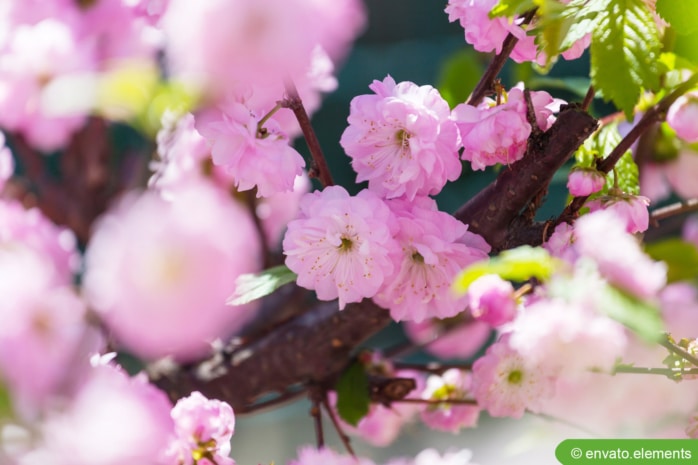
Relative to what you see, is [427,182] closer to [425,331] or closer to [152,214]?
[152,214]

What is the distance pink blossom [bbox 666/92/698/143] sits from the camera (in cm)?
39

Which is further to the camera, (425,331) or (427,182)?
(425,331)

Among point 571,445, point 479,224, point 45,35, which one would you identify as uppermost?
point 45,35

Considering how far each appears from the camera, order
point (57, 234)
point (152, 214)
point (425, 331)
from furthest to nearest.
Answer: point (425, 331), point (57, 234), point (152, 214)

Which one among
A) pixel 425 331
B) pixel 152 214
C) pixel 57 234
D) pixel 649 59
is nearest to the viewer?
pixel 152 214

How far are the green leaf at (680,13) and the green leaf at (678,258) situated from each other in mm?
109

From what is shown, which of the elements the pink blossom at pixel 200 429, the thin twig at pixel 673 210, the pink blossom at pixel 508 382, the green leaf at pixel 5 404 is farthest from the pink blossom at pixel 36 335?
the thin twig at pixel 673 210

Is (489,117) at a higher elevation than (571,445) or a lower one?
higher

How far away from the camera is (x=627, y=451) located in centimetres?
41

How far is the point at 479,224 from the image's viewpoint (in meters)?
0.40

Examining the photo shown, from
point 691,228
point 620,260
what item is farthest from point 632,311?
point 691,228

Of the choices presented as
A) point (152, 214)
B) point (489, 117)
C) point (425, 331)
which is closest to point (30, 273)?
point (152, 214)

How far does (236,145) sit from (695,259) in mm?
204

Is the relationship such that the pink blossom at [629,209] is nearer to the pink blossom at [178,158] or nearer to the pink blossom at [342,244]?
the pink blossom at [342,244]
